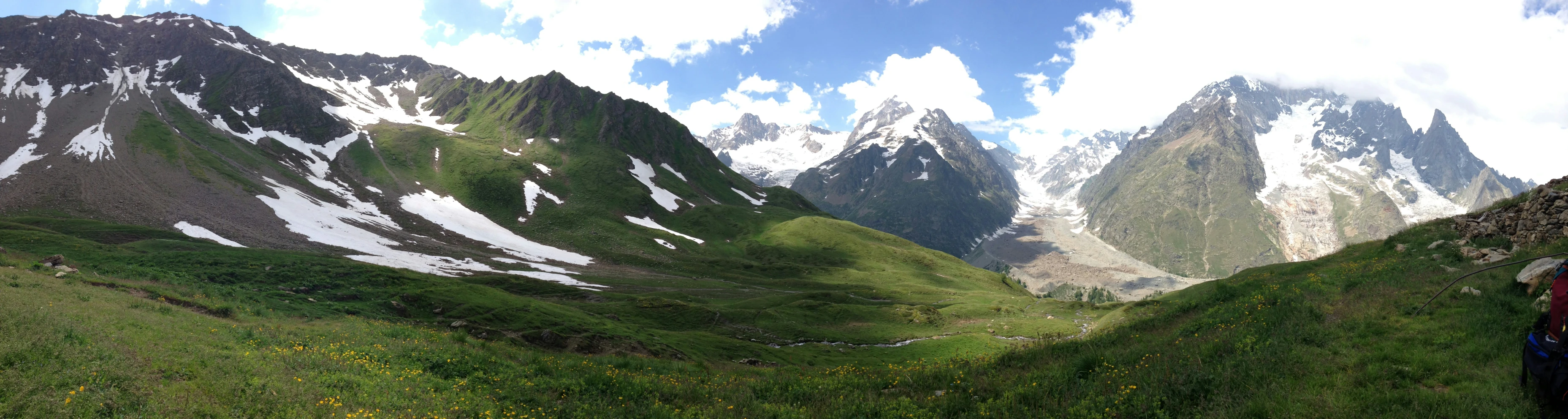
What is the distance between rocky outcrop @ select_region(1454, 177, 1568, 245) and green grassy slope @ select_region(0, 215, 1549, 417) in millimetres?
2410

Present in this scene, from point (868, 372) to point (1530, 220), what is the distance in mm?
28549

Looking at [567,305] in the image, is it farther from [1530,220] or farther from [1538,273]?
[1530,220]

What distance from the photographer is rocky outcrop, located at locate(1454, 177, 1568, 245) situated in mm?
22188

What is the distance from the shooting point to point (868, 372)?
21.2 m

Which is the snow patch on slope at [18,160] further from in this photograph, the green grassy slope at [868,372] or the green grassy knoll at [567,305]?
the green grassy slope at [868,372]

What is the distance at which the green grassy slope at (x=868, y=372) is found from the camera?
39.5 ft

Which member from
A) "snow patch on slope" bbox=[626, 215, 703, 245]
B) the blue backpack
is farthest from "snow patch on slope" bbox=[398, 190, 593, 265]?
the blue backpack

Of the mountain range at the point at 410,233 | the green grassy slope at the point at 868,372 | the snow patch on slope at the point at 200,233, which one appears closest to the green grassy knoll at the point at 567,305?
the mountain range at the point at 410,233

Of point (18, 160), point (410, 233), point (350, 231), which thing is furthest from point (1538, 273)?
point (18, 160)

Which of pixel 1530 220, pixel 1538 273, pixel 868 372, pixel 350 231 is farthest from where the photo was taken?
pixel 350 231

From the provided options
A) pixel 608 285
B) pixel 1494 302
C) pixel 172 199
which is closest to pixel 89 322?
pixel 1494 302

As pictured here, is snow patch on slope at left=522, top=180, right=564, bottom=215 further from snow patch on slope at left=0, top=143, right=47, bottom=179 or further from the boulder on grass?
the boulder on grass

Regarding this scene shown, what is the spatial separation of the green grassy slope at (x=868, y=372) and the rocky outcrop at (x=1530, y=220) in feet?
7.91

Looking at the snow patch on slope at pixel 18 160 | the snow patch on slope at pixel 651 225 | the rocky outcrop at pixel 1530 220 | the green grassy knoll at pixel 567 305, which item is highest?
the snow patch on slope at pixel 18 160
